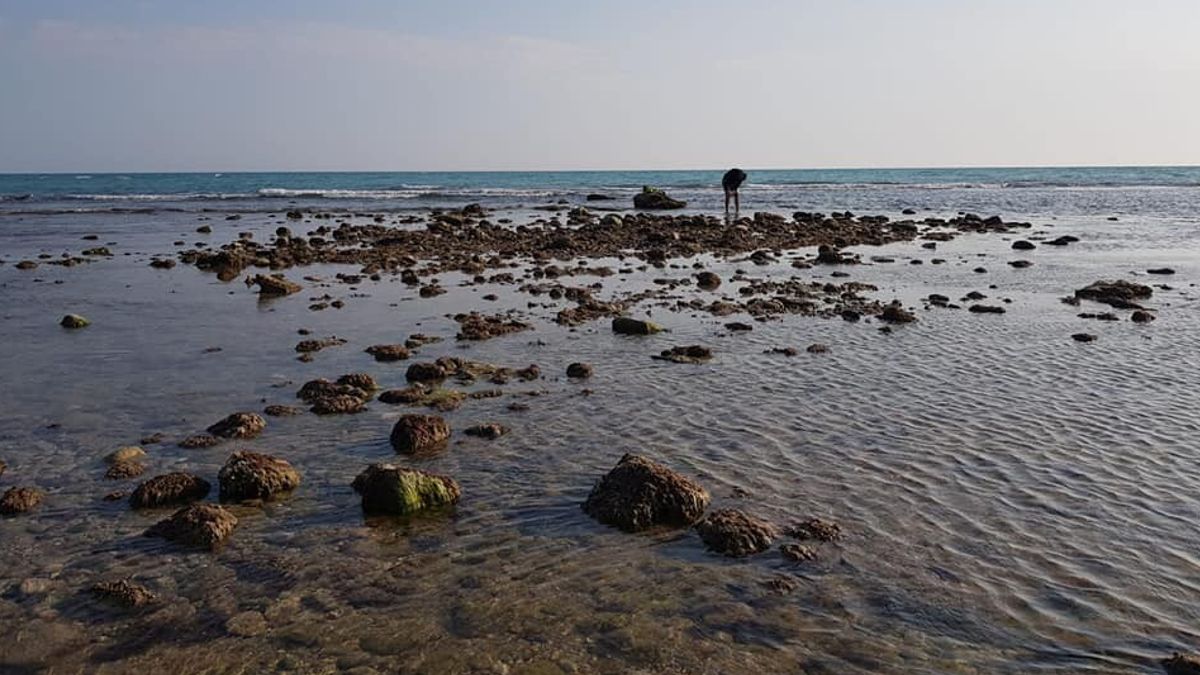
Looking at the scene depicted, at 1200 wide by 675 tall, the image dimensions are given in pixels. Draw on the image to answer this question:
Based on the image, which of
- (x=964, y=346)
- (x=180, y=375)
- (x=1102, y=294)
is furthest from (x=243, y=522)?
(x=1102, y=294)

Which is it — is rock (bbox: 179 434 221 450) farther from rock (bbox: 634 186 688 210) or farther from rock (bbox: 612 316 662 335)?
rock (bbox: 634 186 688 210)

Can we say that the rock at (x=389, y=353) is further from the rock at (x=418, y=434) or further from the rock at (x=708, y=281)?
the rock at (x=708, y=281)

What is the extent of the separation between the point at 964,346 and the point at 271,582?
41.8 ft

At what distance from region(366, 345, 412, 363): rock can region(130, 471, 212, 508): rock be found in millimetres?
5913

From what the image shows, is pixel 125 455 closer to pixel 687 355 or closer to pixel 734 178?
pixel 687 355

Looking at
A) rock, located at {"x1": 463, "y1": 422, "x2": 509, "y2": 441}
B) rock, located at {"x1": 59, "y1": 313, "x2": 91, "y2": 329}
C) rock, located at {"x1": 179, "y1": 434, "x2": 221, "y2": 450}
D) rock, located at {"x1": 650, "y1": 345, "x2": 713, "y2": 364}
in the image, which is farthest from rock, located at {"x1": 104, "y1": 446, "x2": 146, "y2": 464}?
rock, located at {"x1": 59, "y1": 313, "x2": 91, "y2": 329}

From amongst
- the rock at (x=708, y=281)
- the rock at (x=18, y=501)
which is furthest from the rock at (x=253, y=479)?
the rock at (x=708, y=281)

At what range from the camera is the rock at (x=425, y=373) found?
44.0ft

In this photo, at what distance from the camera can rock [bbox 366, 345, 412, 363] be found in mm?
14812

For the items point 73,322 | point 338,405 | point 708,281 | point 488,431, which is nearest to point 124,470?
point 338,405

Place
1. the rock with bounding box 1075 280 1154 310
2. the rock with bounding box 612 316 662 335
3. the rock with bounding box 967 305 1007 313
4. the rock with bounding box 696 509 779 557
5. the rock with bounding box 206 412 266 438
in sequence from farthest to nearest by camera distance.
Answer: the rock with bounding box 1075 280 1154 310
the rock with bounding box 967 305 1007 313
the rock with bounding box 612 316 662 335
the rock with bounding box 206 412 266 438
the rock with bounding box 696 509 779 557

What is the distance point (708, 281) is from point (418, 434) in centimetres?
1455

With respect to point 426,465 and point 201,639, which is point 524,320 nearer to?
point 426,465

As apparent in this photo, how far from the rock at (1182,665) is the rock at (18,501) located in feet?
31.4
